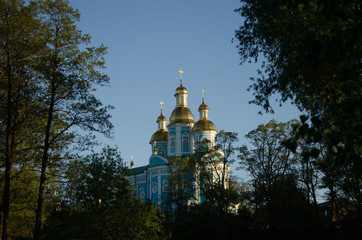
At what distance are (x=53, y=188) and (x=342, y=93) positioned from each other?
10.3m

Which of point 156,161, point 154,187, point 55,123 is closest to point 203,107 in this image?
point 156,161

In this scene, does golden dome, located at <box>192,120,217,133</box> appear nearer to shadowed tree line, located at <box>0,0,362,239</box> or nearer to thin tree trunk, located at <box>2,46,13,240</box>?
shadowed tree line, located at <box>0,0,362,239</box>

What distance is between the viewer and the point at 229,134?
30188mm

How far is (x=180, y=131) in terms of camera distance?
5353 centimetres

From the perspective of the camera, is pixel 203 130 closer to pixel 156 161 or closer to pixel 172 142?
pixel 172 142

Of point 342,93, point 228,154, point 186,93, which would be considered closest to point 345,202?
point 228,154

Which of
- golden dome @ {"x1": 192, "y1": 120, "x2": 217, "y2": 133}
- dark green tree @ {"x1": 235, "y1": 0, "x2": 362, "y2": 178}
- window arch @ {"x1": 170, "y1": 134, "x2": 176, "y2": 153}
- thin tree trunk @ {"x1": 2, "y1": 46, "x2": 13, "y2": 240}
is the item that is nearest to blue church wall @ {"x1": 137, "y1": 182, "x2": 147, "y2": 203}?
window arch @ {"x1": 170, "y1": 134, "x2": 176, "y2": 153}

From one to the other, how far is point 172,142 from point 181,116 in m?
3.55

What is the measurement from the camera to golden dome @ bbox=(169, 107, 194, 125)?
5403 centimetres

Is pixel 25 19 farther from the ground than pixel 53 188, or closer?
farther from the ground

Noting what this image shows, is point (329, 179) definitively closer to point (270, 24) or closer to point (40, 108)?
point (270, 24)

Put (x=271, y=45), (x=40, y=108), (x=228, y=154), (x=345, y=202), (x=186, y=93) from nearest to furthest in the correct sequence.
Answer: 1. (x=271, y=45)
2. (x=40, y=108)
3. (x=345, y=202)
4. (x=228, y=154)
5. (x=186, y=93)

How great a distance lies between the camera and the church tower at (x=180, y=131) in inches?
2092

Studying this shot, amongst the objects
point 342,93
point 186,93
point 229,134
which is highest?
point 186,93
